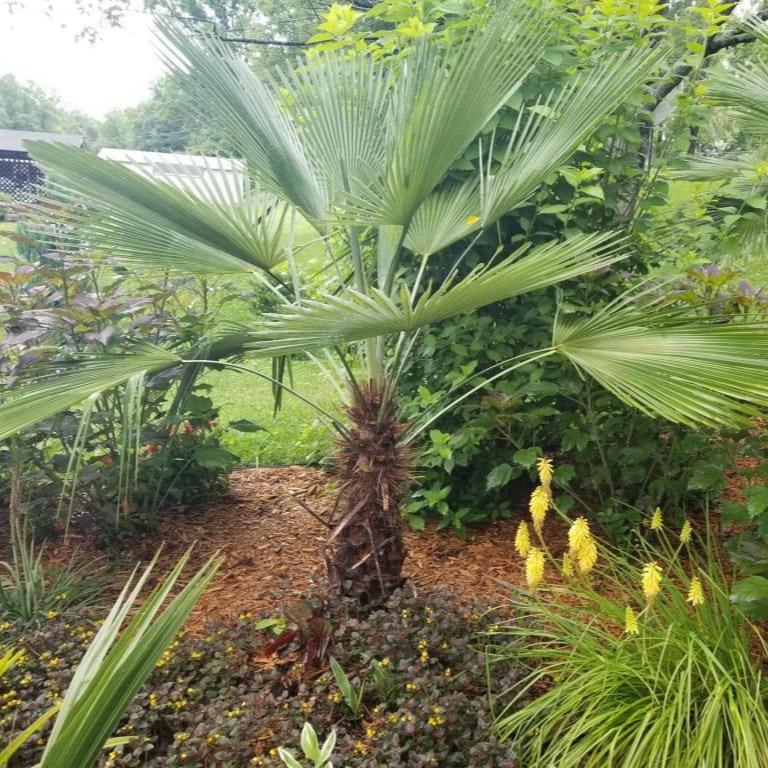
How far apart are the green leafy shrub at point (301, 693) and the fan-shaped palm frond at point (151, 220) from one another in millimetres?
1273

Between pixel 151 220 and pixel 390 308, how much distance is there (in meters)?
0.98

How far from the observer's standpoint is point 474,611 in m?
2.44

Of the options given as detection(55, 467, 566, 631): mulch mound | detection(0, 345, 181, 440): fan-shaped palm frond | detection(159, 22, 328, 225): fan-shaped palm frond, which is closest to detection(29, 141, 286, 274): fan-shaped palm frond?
detection(159, 22, 328, 225): fan-shaped palm frond

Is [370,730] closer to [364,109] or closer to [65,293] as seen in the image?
[364,109]

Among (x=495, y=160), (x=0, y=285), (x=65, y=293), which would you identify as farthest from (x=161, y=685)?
(x=495, y=160)

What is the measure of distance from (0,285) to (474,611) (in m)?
2.53

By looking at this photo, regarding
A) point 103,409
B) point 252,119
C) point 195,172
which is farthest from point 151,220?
point 103,409

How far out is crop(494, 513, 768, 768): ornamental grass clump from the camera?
1.79m

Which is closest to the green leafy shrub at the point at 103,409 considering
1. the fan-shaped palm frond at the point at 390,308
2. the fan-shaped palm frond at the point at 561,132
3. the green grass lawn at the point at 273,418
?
the green grass lawn at the point at 273,418

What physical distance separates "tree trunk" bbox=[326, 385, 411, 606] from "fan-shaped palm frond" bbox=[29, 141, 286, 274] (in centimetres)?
71

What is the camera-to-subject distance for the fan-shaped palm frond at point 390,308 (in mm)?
1785

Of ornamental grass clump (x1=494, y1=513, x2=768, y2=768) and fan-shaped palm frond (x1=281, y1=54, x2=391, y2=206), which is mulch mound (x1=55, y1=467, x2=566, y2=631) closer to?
ornamental grass clump (x1=494, y1=513, x2=768, y2=768)

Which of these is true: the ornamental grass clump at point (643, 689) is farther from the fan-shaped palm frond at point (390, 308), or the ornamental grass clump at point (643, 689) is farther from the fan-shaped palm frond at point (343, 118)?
the fan-shaped palm frond at point (343, 118)

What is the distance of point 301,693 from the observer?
2141 millimetres
